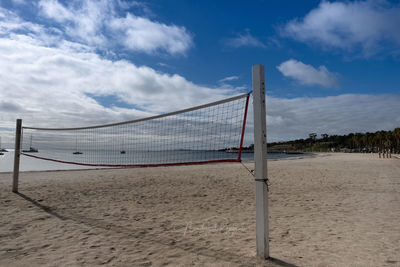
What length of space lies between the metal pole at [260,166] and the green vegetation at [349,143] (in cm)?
6752

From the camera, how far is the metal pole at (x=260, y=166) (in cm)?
272

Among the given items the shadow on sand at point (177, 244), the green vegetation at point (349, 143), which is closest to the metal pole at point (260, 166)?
the shadow on sand at point (177, 244)

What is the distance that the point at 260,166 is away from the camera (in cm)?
273

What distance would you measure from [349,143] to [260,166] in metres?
108

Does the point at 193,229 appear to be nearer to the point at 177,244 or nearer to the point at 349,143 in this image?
the point at 177,244

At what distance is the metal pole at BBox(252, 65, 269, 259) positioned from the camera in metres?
2.72

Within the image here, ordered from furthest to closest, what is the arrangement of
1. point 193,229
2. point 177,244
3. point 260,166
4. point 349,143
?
point 349,143 → point 193,229 → point 177,244 → point 260,166

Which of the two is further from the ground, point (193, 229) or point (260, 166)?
point (260, 166)

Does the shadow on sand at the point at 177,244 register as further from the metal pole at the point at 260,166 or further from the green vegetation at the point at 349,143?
the green vegetation at the point at 349,143

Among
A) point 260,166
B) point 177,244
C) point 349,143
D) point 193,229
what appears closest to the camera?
point 260,166

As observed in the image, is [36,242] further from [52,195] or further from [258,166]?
[52,195]

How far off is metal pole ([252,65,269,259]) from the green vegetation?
67517 millimetres

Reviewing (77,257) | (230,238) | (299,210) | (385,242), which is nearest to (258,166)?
(230,238)

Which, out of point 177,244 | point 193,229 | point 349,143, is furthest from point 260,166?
point 349,143
